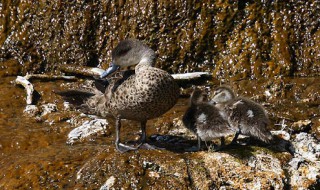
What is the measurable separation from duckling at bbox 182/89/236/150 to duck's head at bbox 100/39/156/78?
669 mm

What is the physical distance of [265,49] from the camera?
812cm

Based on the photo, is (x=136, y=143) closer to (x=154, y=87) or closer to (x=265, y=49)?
(x=154, y=87)

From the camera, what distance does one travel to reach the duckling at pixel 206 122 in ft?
18.5

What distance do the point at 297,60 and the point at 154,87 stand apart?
310 centimetres

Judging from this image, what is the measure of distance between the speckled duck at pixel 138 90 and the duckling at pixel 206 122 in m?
0.23

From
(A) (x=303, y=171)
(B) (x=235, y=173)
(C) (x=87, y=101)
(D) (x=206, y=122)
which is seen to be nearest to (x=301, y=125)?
(A) (x=303, y=171)

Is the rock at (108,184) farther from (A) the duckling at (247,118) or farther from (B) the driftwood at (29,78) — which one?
(B) the driftwood at (29,78)

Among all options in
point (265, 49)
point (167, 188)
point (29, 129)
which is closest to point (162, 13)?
point (265, 49)

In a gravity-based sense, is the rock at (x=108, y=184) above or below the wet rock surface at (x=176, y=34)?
below

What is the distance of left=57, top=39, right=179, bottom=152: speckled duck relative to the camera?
565cm

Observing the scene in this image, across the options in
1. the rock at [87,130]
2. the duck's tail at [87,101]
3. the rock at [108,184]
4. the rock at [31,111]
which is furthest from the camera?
the rock at [31,111]

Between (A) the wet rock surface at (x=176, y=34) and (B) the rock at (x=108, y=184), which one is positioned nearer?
(B) the rock at (x=108, y=184)

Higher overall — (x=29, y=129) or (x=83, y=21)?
(x=83, y=21)

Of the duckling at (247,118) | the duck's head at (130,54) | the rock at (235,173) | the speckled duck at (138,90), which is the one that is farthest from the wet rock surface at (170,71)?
the duck's head at (130,54)
